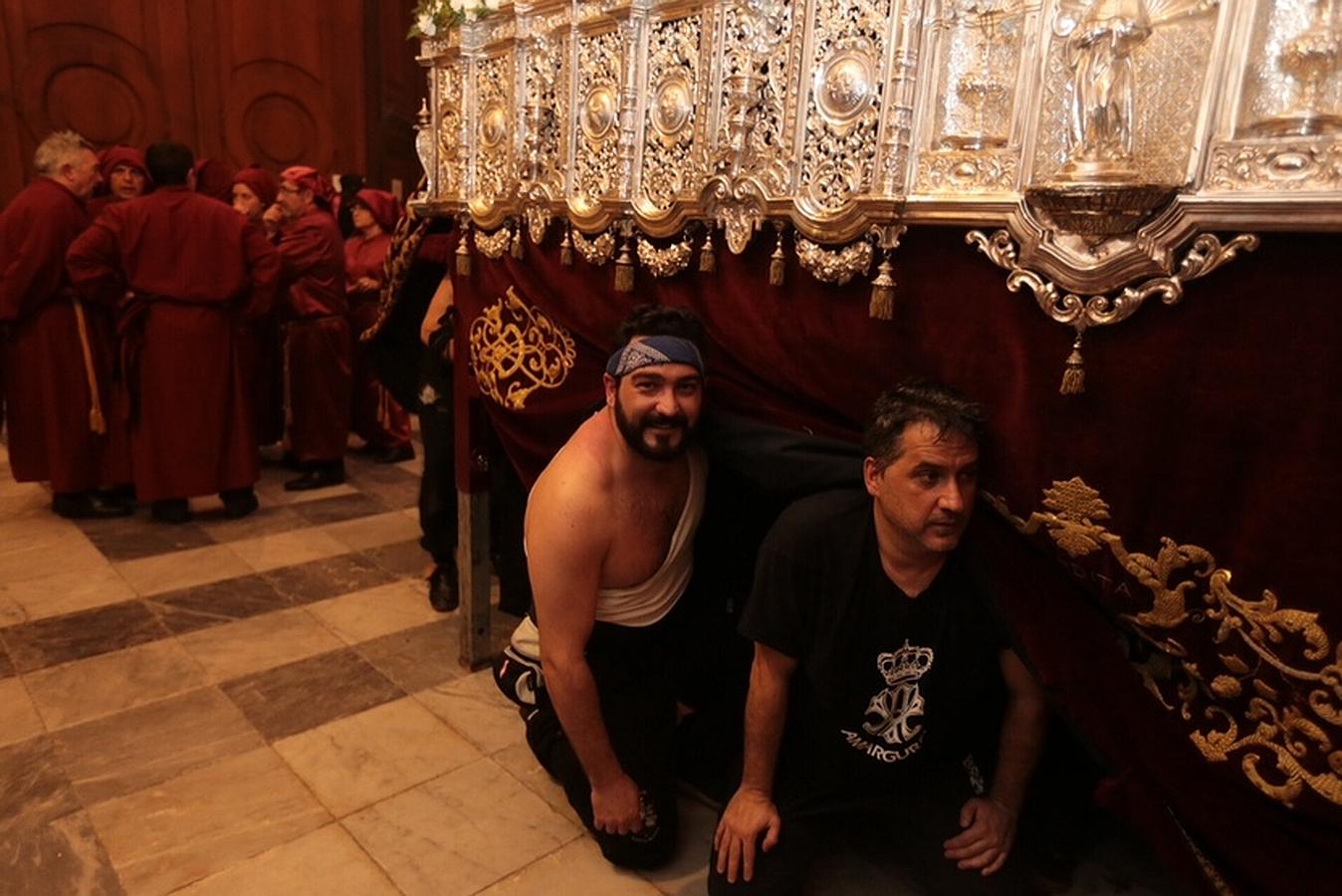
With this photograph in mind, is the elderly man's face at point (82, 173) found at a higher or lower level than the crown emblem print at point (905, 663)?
higher

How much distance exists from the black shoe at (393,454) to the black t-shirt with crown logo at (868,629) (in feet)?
14.3

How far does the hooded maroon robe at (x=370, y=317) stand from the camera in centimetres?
518

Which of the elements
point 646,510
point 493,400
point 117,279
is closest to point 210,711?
point 493,400

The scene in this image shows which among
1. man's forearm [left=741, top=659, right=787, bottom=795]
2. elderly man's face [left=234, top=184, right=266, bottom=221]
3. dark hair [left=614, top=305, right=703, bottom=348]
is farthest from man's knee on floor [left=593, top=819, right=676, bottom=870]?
elderly man's face [left=234, top=184, right=266, bottom=221]

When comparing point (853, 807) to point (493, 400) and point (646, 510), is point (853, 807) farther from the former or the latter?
point (493, 400)

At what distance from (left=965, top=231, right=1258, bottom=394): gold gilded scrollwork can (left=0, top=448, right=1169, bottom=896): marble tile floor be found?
139cm

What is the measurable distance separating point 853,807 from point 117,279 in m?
4.02

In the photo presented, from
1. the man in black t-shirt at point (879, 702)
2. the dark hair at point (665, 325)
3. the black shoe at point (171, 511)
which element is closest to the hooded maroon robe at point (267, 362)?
the black shoe at point (171, 511)

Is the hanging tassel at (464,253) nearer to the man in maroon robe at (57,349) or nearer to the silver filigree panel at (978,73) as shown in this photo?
the silver filigree panel at (978,73)

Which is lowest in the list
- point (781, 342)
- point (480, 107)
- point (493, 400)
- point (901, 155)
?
point (493, 400)

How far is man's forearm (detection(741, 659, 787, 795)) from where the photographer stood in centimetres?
182

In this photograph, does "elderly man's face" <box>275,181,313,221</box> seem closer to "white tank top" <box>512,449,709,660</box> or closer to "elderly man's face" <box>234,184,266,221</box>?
"elderly man's face" <box>234,184,266,221</box>

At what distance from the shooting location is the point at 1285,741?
4.01ft

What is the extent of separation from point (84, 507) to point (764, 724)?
13.1ft
